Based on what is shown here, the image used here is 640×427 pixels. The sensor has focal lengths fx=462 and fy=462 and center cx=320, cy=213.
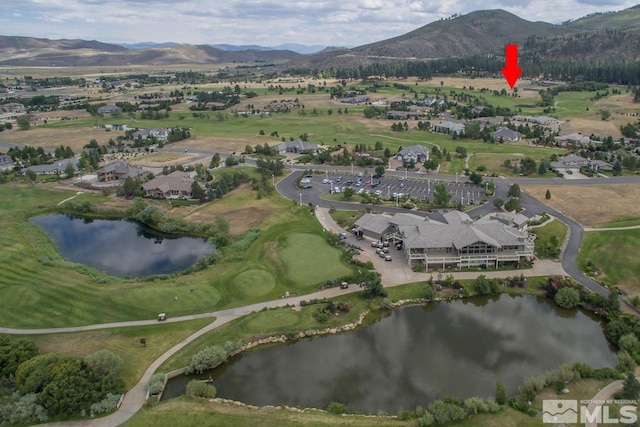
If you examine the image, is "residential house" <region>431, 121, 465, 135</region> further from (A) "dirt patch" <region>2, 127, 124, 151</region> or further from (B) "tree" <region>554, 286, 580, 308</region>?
(A) "dirt patch" <region>2, 127, 124, 151</region>

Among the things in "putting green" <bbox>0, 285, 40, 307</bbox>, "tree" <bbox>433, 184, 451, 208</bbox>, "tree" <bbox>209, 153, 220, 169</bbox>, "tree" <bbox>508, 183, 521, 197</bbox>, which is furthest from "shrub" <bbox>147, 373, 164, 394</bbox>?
"tree" <bbox>209, 153, 220, 169</bbox>

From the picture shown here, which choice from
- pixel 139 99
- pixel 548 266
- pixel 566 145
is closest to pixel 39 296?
pixel 548 266

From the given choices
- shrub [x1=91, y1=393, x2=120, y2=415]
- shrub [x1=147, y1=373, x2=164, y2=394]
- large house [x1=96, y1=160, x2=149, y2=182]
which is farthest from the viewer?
Result: large house [x1=96, y1=160, x2=149, y2=182]

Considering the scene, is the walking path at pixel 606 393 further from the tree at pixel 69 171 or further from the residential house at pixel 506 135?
the tree at pixel 69 171

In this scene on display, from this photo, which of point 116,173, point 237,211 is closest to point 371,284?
point 237,211

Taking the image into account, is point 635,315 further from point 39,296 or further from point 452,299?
point 39,296

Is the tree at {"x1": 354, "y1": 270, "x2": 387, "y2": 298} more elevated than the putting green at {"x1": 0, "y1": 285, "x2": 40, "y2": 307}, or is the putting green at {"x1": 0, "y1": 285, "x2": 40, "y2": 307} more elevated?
the tree at {"x1": 354, "y1": 270, "x2": 387, "y2": 298}
